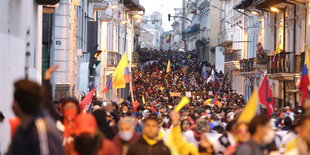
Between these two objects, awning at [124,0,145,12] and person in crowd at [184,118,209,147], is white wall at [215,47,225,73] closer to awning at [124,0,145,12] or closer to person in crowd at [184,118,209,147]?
awning at [124,0,145,12]

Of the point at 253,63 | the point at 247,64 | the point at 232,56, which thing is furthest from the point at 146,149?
the point at 232,56

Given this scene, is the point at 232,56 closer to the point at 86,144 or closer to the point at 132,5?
the point at 132,5

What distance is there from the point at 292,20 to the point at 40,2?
705 inches

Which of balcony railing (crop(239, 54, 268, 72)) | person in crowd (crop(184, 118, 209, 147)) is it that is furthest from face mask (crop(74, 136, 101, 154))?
balcony railing (crop(239, 54, 268, 72))

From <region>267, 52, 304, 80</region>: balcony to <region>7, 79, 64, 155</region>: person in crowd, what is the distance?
2509 centimetres

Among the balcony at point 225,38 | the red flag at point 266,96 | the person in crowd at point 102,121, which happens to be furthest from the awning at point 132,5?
the person in crowd at point 102,121

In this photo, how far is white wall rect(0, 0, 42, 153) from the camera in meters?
14.5

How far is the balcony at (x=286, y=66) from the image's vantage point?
31.0m

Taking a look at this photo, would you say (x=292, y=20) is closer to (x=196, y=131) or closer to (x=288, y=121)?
(x=288, y=121)

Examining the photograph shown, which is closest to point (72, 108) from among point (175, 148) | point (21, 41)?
point (175, 148)

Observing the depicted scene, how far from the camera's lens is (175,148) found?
31.3ft

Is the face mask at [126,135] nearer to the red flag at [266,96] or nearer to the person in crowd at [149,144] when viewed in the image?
the person in crowd at [149,144]

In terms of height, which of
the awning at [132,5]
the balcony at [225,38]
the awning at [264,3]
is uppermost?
the awning at [132,5]

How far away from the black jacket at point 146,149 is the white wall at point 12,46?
5.80 m
